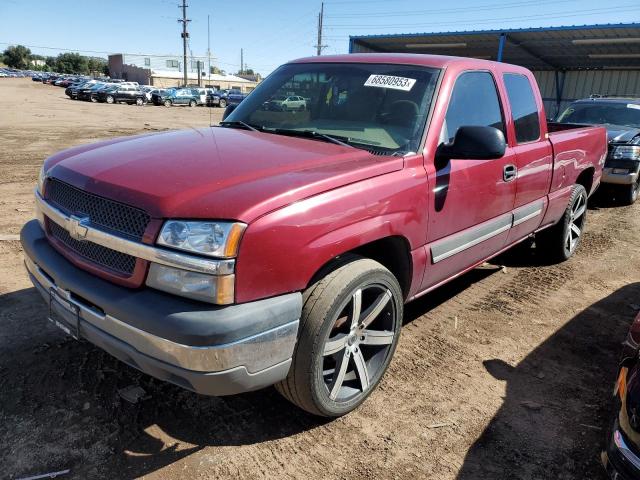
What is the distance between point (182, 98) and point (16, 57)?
4395 inches

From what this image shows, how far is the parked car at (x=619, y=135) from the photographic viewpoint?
834 cm

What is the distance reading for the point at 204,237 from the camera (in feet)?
6.86

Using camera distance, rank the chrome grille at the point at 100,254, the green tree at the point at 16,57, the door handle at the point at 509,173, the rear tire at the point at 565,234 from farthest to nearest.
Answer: the green tree at the point at 16,57
the rear tire at the point at 565,234
the door handle at the point at 509,173
the chrome grille at the point at 100,254

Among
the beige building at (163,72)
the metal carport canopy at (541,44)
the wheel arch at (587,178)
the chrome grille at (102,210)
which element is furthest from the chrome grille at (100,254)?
the beige building at (163,72)

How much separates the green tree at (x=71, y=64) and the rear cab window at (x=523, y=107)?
425 ft

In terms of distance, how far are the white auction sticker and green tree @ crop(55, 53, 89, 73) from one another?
130 m

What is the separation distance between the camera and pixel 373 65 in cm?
353

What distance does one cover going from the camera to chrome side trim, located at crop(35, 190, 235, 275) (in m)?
2.05

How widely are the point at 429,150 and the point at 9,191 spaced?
6.55 m

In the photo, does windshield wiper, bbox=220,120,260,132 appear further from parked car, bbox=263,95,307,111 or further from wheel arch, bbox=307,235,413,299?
wheel arch, bbox=307,235,413,299

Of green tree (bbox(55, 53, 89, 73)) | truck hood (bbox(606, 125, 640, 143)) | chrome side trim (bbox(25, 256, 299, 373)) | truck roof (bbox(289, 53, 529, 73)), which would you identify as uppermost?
green tree (bbox(55, 53, 89, 73))

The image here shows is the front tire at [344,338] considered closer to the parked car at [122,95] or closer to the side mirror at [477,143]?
the side mirror at [477,143]

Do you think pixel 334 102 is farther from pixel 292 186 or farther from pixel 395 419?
pixel 395 419

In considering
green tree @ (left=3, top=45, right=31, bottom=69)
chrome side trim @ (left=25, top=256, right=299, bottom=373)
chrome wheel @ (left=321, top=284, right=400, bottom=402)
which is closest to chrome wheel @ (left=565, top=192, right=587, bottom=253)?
chrome wheel @ (left=321, top=284, right=400, bottom=402)
